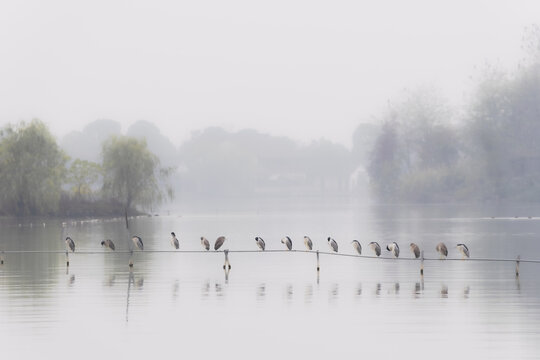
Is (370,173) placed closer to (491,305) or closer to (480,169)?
(480,169)

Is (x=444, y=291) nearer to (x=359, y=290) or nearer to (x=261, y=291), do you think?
(x=359, y=290)

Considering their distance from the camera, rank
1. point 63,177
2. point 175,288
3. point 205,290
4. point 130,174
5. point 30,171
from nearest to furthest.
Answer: point 205,290 → point 175,288 → point 30,171 → point 63,177 → point 130,174

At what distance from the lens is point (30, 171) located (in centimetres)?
7638

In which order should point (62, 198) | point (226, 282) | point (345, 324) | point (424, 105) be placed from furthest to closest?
point (424, 105) < point (62, 198) < point (226, 282) < point (345, 324)

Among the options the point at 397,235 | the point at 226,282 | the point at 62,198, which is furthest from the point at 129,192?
the point at 226,282

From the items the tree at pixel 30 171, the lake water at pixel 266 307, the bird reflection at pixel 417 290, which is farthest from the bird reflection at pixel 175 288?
the tree at pixel 30 171

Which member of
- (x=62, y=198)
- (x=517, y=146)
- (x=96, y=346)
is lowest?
(x=96, y=346)

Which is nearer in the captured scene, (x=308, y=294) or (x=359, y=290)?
(x=308, y=294)

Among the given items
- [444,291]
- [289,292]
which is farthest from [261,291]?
[444,291]

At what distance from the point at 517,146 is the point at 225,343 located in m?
96.4

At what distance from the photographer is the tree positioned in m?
76.2

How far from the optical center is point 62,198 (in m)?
81.8

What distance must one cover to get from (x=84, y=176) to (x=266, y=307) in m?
65.0

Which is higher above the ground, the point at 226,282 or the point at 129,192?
the point at 129,192
